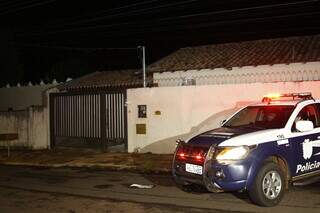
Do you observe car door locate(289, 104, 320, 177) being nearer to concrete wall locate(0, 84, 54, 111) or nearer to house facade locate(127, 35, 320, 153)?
house facade locate(127, 35, 320, 153)

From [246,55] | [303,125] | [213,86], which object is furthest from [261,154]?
[246,55]

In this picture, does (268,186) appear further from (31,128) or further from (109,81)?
(109,81)

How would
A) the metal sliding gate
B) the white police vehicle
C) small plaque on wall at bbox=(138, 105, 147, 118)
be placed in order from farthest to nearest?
the metal sliding gate
small plaque on wall at bbox=(138, 105, 147, 118)
the white police vehicle

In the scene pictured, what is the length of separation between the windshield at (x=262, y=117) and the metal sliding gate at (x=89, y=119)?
7951 mm

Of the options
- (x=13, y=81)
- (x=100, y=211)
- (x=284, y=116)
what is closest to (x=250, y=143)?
(x=284, y=116)

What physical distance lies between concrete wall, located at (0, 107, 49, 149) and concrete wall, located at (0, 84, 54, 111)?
4171 millimetres

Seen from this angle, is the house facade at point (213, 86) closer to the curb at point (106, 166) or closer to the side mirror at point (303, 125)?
the curb at point (106, 166)

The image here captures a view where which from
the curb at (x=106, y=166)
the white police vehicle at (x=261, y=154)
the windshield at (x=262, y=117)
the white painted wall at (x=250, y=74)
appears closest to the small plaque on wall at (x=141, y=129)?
the curb at (x=106, y=166)

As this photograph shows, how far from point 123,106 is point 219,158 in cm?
968

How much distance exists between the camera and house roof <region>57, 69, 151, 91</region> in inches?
923

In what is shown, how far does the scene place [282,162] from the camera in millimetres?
8688

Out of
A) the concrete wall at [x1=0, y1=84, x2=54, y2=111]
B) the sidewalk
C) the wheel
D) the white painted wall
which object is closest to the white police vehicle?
the wheel

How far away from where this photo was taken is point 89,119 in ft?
62.3

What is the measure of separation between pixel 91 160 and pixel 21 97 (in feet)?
40.0
